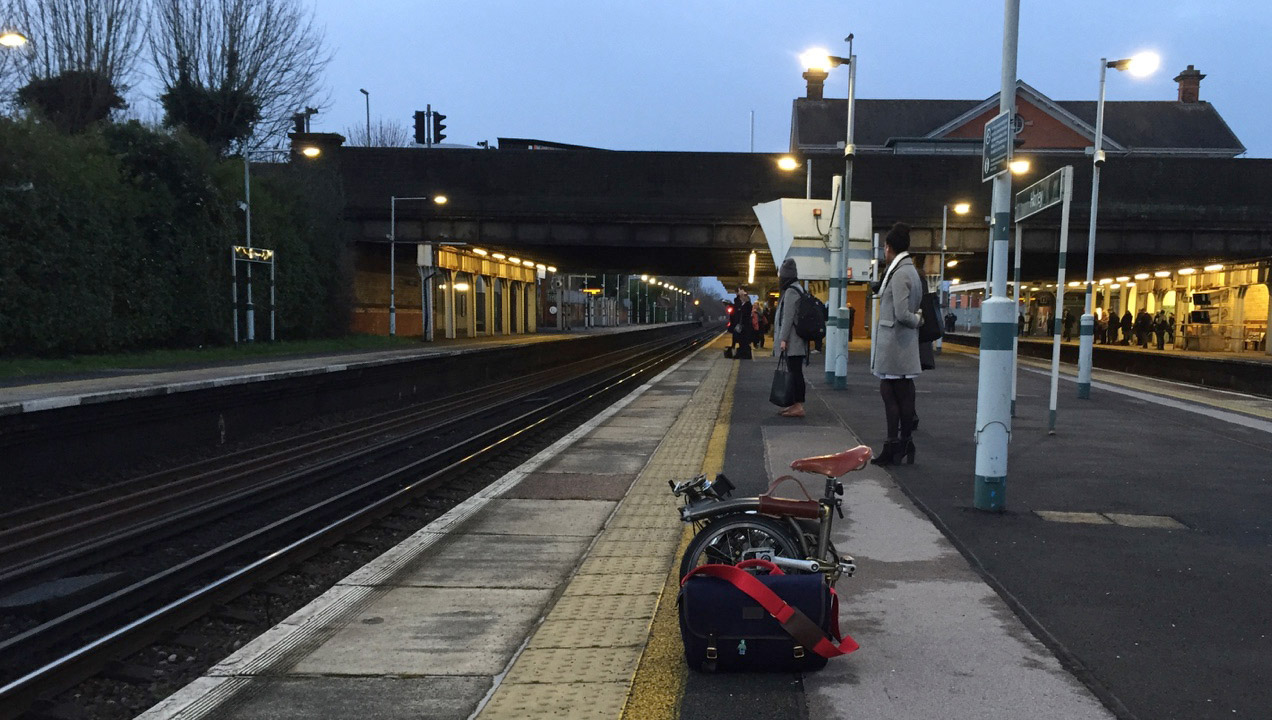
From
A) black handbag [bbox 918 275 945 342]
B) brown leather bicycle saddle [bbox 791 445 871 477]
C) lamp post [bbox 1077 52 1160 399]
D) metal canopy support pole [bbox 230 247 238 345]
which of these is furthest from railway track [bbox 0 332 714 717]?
metal canopy support pole [bbox 230 247 238 345]

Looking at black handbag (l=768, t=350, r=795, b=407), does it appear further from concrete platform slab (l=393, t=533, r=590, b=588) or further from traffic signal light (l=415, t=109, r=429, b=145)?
traffic signal light (l=415, t=109, r=429, b=145)

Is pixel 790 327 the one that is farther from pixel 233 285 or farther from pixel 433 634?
pixel 233 285

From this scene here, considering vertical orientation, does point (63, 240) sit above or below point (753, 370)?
above

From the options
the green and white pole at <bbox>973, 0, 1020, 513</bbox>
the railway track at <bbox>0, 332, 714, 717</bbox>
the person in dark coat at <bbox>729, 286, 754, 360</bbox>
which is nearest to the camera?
the railway track at <bbox>0, 332, 714, 717</bbox>

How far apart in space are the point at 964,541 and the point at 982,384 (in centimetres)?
115

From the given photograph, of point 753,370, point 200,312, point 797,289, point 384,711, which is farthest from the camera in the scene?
point 200,312

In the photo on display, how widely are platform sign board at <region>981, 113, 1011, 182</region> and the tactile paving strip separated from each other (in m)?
3.24

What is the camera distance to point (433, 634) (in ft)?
14.4

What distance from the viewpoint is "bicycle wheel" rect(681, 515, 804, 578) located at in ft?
13.9

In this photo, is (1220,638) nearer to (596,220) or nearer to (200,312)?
(200,312)

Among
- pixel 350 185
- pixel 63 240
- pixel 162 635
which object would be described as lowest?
pixel 162 635

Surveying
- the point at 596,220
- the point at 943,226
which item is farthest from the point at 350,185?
the point at 943,226

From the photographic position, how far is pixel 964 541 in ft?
18.3

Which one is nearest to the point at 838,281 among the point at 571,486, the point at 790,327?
the point at 790,327
